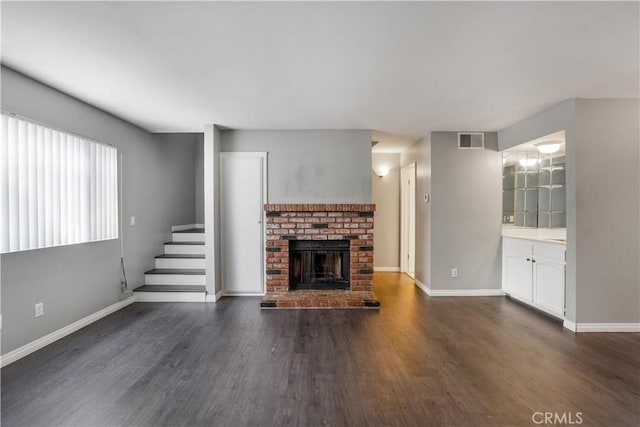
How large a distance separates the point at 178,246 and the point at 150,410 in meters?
3.33

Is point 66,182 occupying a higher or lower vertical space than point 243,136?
lower

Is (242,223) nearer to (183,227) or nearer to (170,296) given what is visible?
(170,296)

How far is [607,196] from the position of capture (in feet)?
10.5

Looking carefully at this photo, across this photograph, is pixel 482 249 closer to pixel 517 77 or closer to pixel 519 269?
pixel 519 269

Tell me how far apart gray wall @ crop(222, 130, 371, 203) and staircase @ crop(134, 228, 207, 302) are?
159 centimetres

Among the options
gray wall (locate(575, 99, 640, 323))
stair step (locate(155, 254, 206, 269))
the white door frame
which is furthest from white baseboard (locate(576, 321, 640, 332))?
stair step (locate(155, 254, 206, 269))

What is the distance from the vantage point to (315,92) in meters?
2.99

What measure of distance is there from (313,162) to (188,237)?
2563 mm

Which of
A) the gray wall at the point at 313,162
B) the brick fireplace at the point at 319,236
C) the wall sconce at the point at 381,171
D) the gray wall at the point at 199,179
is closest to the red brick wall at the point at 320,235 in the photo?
the brick fireplace at the point at 319,236

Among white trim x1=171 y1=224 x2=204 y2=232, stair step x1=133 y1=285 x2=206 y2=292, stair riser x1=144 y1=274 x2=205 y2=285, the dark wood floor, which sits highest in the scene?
white trim x1=171 y1=224 x2=204 y2=232

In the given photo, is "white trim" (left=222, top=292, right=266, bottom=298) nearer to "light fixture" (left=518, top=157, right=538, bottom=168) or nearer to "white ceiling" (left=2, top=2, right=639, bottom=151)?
"white ceiling" (left=2, top=2, right=639, bottom=151)

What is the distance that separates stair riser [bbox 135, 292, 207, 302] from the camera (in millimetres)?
4238

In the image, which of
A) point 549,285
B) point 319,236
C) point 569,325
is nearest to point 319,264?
point 319,236

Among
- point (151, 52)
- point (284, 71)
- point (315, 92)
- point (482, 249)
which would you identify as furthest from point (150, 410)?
point (482, 249)
